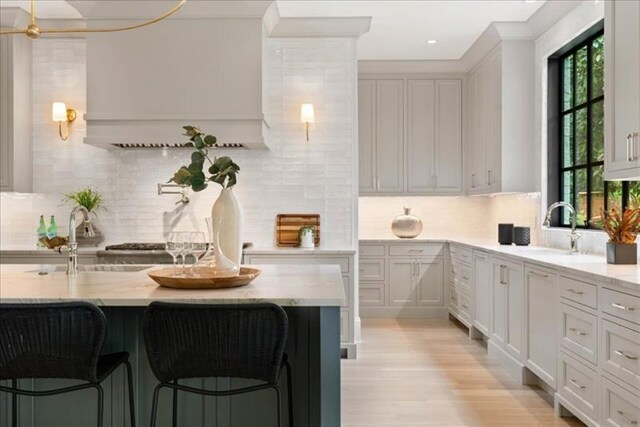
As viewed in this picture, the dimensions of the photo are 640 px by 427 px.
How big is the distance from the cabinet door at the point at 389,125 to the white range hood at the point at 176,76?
226cm

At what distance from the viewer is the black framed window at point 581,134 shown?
4.32m

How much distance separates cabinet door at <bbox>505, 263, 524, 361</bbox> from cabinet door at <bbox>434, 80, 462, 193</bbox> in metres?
2.42

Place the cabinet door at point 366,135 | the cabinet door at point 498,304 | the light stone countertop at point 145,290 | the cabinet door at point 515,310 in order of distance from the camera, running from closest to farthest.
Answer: the light stone countertop at point 145,290, the cabinet door at point 515,310, the cabinet door at point 498,304, the cabinet door at point 366,135

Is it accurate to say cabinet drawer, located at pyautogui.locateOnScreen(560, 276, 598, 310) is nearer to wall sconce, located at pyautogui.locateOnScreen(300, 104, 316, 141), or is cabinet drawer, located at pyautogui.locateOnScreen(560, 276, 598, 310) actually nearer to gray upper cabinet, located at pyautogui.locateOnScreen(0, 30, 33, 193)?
wall sconce, located at pyautogui.locateOnScreen(300, 104, 316, 141)

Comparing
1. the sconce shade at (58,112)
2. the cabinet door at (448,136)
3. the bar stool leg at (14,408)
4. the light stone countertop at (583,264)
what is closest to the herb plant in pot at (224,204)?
the bar stool leg at (14,408)

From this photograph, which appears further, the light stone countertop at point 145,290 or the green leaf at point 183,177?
the green leaf at point 183,177

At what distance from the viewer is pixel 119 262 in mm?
4508

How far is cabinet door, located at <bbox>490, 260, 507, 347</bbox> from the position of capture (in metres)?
4.43

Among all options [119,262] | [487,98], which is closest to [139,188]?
A: [119,262]

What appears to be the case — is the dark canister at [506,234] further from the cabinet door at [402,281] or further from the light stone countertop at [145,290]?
the light stone countertop at [145,290]

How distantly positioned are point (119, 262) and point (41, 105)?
1.72 m

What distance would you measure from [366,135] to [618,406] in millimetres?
4379

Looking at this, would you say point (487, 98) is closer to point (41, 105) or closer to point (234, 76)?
point (234, 76)

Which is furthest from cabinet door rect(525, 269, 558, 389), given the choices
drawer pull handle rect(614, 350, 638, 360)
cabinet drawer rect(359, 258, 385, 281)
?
cabinet drawer rect(359, 258, 385, 281)
